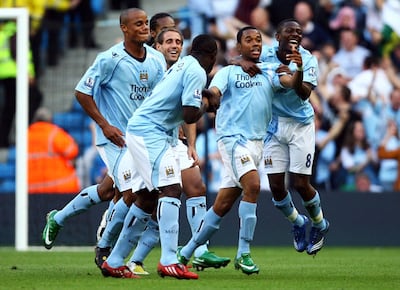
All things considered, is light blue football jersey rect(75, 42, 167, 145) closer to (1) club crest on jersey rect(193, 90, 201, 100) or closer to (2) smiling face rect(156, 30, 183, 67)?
(2) smiling face rect(156, 30, 183, 67)

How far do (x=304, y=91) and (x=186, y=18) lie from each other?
6.67 m

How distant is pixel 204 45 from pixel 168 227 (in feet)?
5.27

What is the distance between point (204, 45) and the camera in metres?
10.7

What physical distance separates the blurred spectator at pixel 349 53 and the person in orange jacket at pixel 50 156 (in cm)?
471

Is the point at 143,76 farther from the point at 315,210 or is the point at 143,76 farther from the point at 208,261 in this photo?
the point at 315,210

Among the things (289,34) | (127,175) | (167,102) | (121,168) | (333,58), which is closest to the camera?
(167,102)

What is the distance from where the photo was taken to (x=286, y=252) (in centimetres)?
1622

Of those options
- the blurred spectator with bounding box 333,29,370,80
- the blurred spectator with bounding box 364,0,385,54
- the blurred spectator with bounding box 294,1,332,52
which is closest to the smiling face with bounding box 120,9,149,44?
the blurred spectator with bounding box 294,1,332,52

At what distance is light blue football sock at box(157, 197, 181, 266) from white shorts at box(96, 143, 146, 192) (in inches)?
16.5

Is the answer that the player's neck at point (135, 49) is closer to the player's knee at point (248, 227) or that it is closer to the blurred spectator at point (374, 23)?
the player's knee at point (248, 227)

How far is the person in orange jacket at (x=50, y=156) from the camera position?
58.5ft

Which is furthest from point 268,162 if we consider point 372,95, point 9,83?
point 9,83

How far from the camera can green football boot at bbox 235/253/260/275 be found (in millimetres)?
11422

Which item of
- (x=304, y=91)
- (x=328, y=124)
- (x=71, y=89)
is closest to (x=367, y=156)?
(x=328, y=124)
